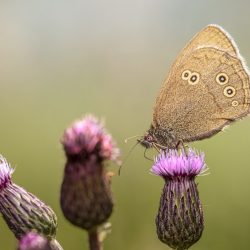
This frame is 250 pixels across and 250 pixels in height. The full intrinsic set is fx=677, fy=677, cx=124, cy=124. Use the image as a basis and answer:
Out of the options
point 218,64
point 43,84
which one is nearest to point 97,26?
point 43,84

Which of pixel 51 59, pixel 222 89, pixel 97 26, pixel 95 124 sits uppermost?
pixel 97 26

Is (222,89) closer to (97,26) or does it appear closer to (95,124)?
(95,124)

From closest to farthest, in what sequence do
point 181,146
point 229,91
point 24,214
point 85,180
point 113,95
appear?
1. point 85,180
2. point 24,214
3. point 181,146
4. point 229,91
5. point 113,95

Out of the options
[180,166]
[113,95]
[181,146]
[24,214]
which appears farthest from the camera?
[113,95]

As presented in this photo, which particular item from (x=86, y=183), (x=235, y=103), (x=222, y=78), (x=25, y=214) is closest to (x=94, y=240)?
(x=86, y=183)

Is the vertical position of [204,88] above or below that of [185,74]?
below

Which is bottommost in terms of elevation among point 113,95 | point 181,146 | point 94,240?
point 94,240

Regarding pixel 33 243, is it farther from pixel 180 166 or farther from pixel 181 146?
pixel 181 146
